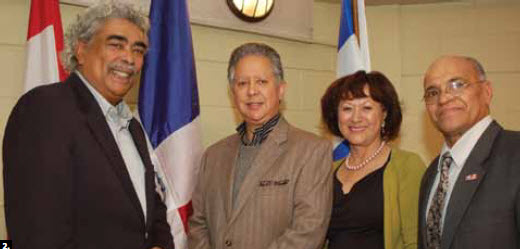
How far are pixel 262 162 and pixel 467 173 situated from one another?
731 millimetres

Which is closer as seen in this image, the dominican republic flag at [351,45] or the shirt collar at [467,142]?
the shirt collar at [467,142]

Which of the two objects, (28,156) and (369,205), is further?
(369,205)

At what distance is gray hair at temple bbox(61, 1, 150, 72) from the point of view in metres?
1.83

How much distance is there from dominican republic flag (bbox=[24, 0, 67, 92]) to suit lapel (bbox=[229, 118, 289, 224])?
37.1 inches

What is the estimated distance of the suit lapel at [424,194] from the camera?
1.99m

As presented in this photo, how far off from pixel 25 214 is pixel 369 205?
1.25 metres

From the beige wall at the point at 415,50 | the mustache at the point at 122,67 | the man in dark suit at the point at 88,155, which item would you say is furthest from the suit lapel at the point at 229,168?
the beige wall at the point at 415,50

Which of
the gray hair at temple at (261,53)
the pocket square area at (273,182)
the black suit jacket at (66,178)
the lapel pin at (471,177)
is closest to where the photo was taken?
the black suit jacket at (66,178)

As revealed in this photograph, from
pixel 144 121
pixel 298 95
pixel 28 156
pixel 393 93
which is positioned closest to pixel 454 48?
pixel 298 95

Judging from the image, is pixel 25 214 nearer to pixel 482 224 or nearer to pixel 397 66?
pixel 482 224

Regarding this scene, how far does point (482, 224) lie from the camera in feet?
5.67

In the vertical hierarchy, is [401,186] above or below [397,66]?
below

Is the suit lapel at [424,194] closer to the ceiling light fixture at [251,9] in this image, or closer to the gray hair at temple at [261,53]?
the gray hair at temple at [261,53]

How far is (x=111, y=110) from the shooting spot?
72.1 inches
